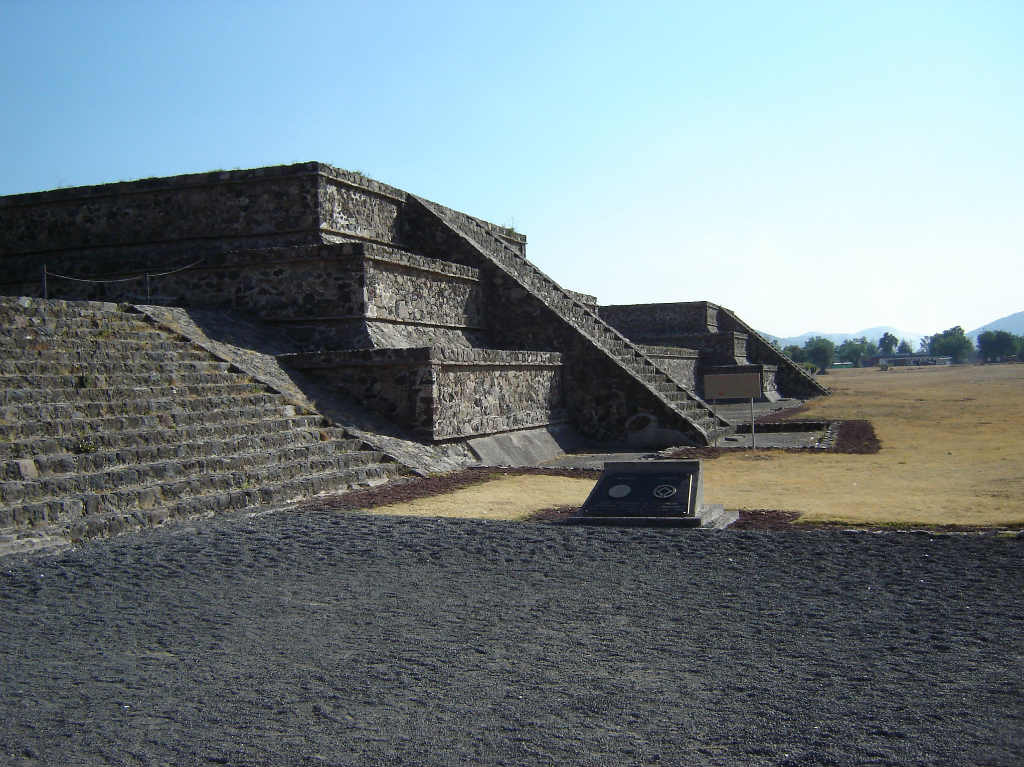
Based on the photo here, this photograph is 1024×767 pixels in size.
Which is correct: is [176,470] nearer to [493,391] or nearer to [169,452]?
[169,452]

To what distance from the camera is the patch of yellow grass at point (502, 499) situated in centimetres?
823

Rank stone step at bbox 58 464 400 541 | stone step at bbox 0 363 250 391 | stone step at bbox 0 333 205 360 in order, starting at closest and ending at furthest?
stone step at bbox 58 464 400 541
stone step at bbox 0 363 250 391
stone step at bbox 0 333 205 360

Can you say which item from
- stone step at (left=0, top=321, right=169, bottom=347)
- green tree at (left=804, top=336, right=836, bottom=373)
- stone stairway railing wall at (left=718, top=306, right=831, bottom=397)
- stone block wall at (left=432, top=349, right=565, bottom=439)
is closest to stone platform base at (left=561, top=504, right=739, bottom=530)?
stone block wall at (left=432, top=349, right=565, bottom=439)

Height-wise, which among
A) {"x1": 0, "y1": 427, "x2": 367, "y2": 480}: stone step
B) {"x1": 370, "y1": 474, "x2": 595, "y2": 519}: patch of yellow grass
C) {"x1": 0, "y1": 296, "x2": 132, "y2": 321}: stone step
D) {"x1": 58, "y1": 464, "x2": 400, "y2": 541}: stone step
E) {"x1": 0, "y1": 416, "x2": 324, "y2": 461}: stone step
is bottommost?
{"x1": 370, "y1": 474, "x2": 595, "y2": 519}: patch of yellow grass

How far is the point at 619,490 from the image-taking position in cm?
768

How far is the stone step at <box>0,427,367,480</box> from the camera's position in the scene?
732cm

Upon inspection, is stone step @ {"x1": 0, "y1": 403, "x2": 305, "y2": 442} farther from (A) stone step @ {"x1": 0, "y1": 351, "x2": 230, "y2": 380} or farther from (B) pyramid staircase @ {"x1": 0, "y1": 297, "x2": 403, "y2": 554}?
(A) stone step @ {"x1": 0, "y1": 351, "x2": 230, "y2": 380}

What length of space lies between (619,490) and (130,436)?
4452 millimetres

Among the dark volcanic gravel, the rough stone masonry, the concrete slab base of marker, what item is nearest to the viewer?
the dark volcanic gravel

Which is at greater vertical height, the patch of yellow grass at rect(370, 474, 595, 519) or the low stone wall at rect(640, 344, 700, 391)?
the low stone wall at rect(640, 344, 700, 391)

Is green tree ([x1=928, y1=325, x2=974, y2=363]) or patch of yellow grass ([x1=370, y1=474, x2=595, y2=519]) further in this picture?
green tree ([x1=928, y1=325, x2=974, y2=363])

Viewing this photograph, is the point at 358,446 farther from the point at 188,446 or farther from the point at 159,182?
the point at 159,182

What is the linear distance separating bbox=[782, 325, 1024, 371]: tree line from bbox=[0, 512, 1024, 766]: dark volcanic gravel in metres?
82.4

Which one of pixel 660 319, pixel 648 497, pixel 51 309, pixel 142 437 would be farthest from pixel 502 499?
pixel 660 319
